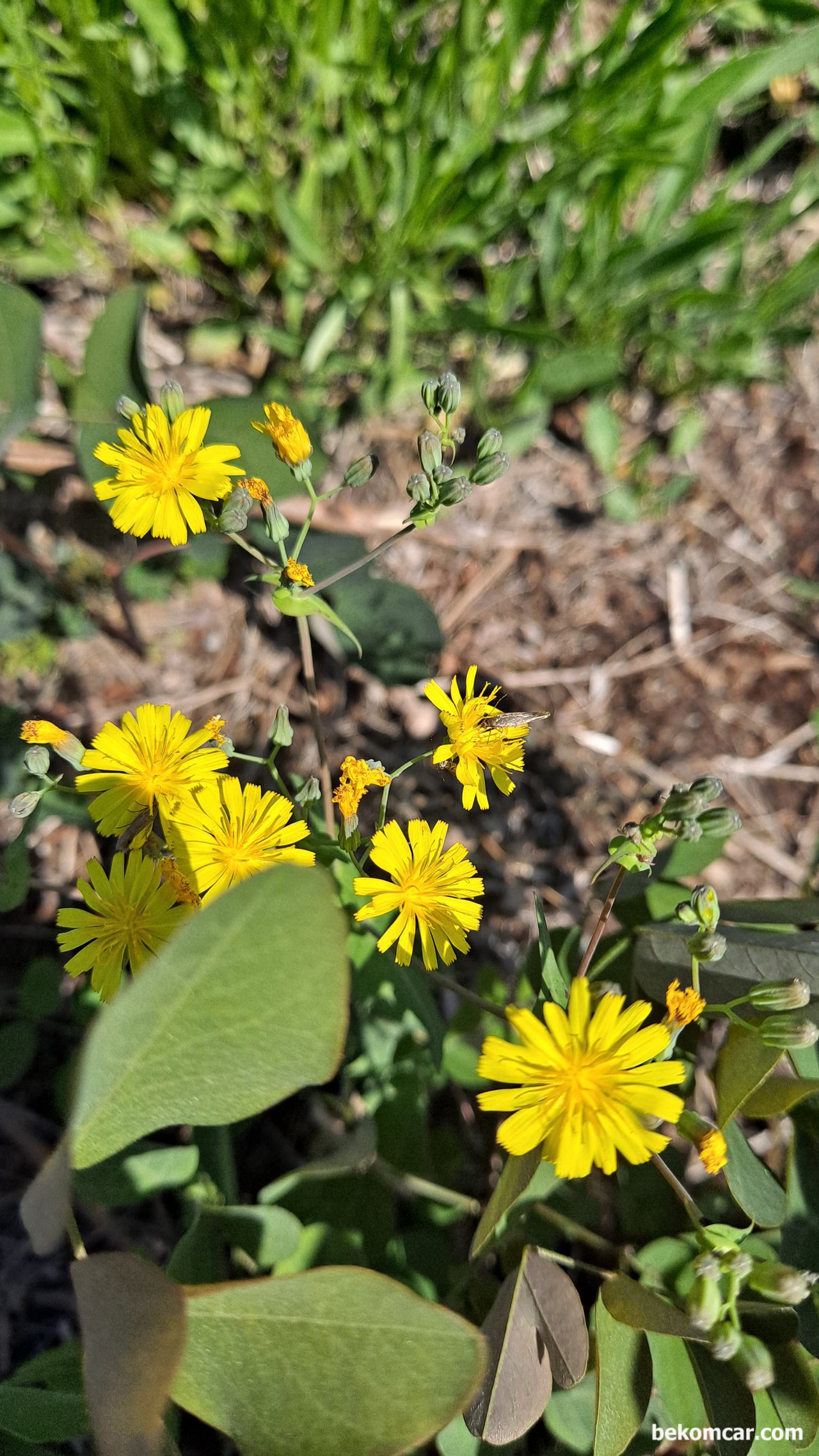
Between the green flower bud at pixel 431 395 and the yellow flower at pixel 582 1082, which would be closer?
the yellow flower at pixel 582 1082

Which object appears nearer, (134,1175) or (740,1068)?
(740,1068)

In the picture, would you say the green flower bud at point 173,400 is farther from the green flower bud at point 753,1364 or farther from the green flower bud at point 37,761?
the green flower bud at point 753,1364

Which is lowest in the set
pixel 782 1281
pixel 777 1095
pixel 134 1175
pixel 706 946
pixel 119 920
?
pixel 134 1175

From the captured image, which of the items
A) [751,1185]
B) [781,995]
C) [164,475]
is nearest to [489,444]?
A: [164,475]

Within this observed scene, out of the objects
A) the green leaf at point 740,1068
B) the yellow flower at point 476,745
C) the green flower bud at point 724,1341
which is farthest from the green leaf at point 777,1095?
the yellow flower at point 476,745

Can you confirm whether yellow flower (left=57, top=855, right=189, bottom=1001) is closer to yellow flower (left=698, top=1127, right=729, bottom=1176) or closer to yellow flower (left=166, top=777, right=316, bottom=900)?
yellow flower (left=166, top=777, right=316, bottom=900)

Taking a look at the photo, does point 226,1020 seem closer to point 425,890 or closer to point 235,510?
point 425,890
